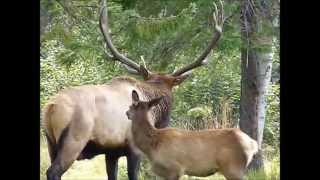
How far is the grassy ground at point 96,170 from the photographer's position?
3.62 metres

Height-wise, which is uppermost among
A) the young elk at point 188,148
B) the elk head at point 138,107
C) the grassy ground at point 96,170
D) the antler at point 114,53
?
the antler at point 114,53

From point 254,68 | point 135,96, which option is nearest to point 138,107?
point 135,96

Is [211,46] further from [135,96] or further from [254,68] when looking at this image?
[135,96]

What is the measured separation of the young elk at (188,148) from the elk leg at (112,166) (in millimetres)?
185

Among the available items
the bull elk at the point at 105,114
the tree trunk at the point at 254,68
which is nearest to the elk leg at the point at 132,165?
the bull elk at the point at 105,114

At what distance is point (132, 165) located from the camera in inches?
145

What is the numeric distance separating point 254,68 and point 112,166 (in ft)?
2.83

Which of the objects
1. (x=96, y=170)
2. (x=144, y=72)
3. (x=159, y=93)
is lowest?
(x=96, y=170)

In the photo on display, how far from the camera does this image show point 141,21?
3777 mm

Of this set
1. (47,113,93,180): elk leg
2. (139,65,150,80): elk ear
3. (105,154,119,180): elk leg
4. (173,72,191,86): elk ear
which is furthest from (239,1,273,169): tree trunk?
(47,113,93,180): elk leg

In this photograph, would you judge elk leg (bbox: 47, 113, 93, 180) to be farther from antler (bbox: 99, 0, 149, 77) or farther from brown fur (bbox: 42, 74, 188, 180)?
antler (bbox: 99, 0, 149, 77)

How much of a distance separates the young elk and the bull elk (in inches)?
3.2

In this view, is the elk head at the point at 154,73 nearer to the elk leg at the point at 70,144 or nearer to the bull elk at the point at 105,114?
the bull elk at the point at 105,114
